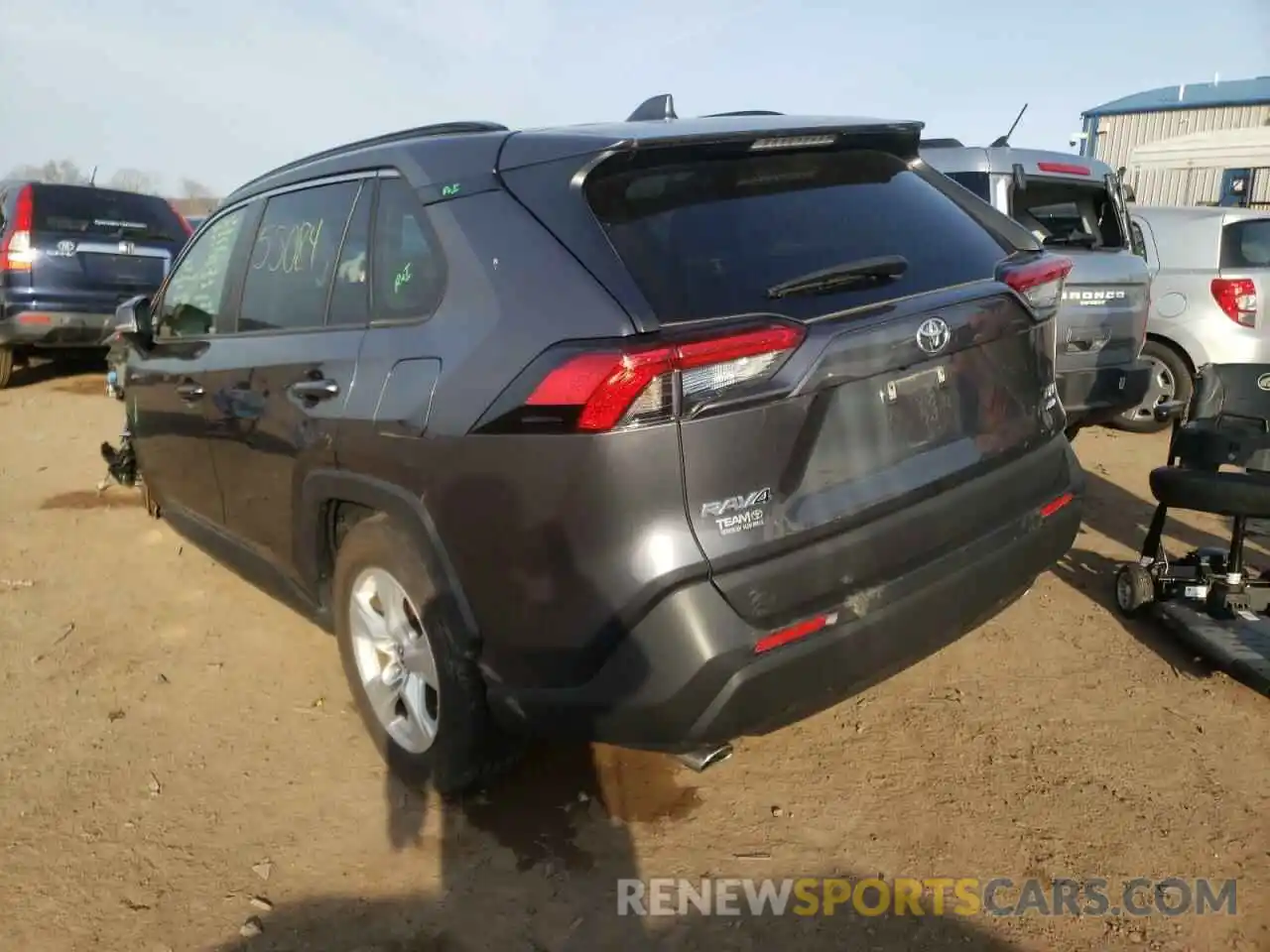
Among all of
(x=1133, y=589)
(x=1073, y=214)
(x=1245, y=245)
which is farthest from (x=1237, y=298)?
(x=1133, y=589)

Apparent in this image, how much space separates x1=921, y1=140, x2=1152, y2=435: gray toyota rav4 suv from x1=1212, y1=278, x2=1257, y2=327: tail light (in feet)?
Result: 4.03

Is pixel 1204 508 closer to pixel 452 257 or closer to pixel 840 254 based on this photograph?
pixel 840 254

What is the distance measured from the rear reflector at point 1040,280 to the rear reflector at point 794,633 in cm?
109

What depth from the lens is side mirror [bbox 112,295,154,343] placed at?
4.27 metres

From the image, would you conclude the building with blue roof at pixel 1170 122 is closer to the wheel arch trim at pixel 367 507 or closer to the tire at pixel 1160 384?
the tire at pixel 1160 384

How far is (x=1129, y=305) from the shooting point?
6.18m

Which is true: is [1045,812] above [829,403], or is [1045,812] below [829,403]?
below

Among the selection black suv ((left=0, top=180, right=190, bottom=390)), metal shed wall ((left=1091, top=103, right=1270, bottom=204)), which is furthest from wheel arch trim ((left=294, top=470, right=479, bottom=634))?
metal shed wall ((left=1091, top=103, right=1270, bottom=204))

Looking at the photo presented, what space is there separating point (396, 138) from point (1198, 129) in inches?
1375

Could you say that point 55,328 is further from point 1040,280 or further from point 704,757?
point 1040,280

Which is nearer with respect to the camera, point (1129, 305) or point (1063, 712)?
point (1063, 712)

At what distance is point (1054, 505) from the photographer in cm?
279

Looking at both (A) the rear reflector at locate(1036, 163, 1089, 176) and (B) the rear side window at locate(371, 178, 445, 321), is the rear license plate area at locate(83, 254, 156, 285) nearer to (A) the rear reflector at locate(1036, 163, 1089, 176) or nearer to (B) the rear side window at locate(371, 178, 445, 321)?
(B) the rear side window at locate(371, 178, 445, 321)

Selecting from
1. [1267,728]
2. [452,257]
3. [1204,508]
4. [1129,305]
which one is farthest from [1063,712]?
[1129,305]
